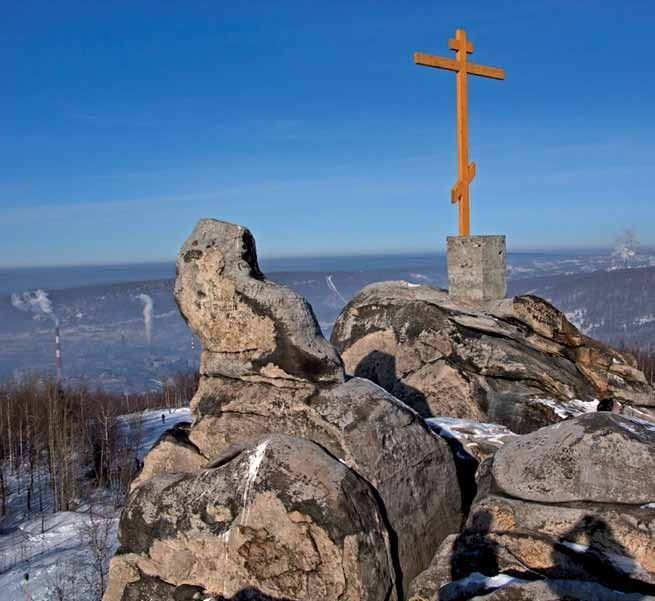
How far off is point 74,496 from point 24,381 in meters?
14.1

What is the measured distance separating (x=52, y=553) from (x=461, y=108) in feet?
44.9

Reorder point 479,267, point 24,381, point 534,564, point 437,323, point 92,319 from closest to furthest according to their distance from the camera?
point 534,564 < point 437,323 < point 479,267 < point 24,381 < point 92,319

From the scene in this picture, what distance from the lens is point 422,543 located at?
19.5ft

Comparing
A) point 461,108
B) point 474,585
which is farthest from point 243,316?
point 461,108

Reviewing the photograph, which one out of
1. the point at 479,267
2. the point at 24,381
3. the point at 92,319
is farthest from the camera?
the point at 92,319

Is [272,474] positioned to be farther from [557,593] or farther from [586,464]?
[586,464]

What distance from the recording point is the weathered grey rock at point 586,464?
558cm

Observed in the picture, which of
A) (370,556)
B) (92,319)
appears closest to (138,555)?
(370,556)

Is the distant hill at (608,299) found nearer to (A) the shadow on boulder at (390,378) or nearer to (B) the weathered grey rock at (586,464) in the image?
(A) the shadow on boulder at (390,378)

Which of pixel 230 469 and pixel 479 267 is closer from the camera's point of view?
pixel 230 469

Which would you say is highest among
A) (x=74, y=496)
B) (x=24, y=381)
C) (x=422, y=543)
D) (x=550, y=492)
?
(x=550, y=492)

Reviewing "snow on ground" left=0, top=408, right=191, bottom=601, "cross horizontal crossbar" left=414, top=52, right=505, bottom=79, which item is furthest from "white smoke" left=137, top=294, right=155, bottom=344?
"cross horizontal crossbar" left=414, top=52, right=505, bottom=79

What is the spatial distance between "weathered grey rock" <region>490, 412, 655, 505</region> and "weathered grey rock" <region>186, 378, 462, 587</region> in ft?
1.83

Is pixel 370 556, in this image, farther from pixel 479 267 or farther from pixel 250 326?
pixel 479 267
